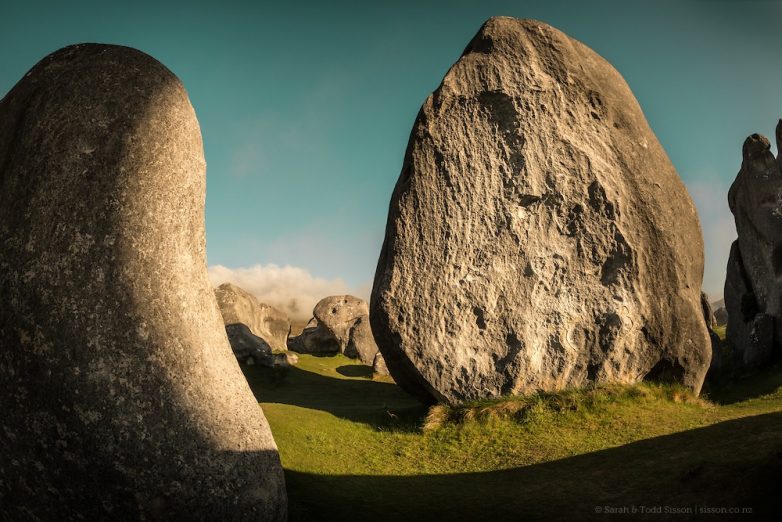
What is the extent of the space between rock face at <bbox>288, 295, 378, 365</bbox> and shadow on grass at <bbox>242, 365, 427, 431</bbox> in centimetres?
410

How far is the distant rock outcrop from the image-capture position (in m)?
22.2

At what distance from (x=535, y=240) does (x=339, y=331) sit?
20.5 meters

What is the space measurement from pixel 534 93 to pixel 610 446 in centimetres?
763

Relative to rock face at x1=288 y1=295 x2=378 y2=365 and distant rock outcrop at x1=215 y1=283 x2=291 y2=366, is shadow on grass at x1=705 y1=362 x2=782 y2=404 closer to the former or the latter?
distant rock outcrop at x1=215 y1=283 x2=291 y2=366

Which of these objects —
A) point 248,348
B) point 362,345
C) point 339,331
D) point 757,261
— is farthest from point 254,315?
point 757,261

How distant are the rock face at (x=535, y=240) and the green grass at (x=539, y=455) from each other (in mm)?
881

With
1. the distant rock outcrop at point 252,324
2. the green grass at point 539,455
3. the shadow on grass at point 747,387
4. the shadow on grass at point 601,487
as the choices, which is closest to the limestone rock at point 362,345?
the distant rock outcrop at point 252,324

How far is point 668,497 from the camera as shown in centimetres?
660

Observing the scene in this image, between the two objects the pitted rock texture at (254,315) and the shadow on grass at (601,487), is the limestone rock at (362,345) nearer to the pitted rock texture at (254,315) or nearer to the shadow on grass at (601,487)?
the pitted rock texture at (254,315)

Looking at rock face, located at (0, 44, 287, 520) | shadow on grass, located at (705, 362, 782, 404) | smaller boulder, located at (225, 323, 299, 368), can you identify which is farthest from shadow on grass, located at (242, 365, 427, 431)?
shadow on grass, located at (705, 362, 782, 404)

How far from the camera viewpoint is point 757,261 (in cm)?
1783

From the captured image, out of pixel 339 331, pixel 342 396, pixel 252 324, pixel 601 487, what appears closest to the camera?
pixel 601 487

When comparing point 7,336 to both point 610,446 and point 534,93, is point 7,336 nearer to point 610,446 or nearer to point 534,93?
point 610,446

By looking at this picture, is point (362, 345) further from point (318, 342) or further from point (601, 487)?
point (601, 487)
